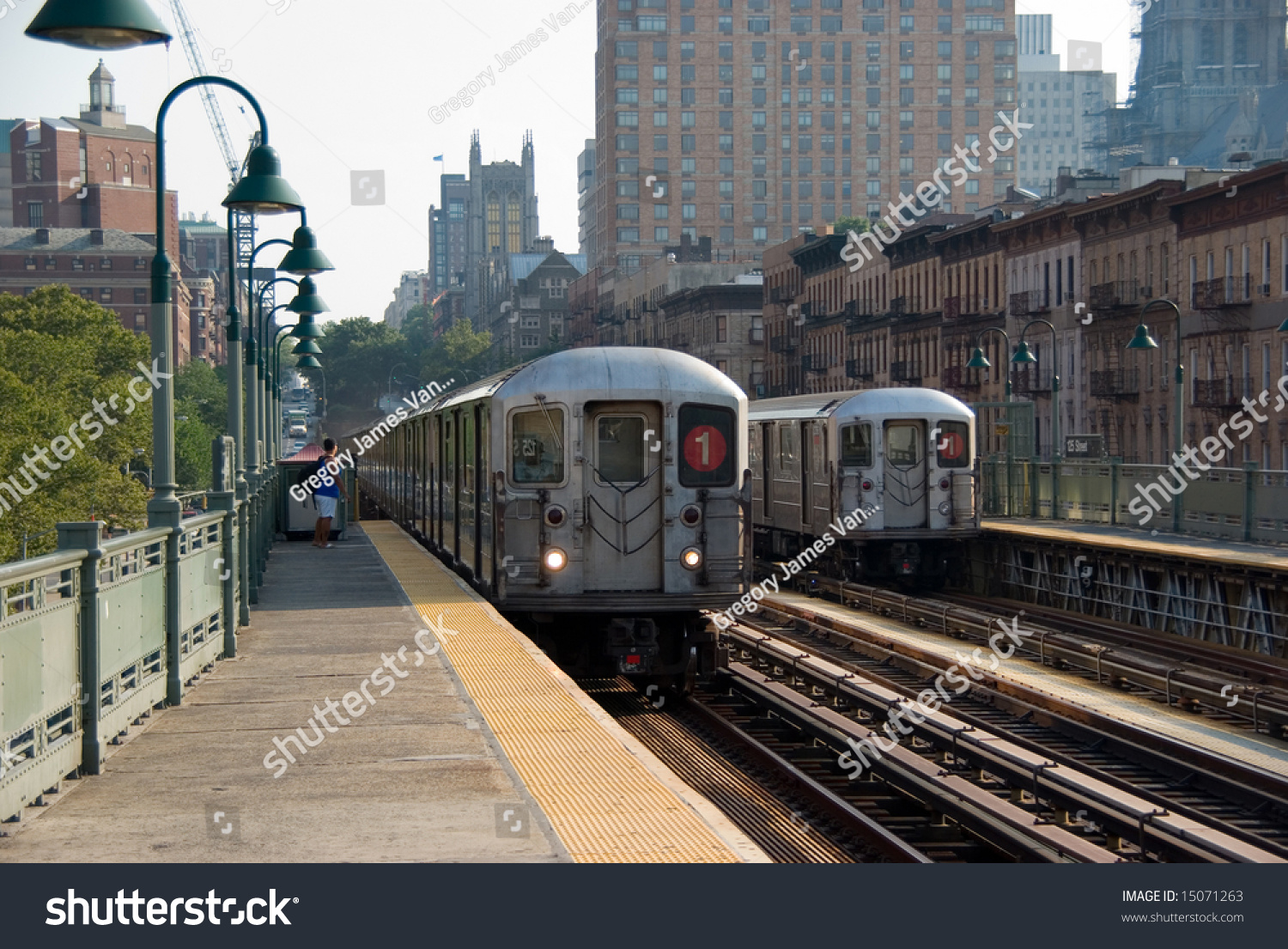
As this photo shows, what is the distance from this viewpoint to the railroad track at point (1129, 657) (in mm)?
16562

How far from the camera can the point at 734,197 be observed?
150 m

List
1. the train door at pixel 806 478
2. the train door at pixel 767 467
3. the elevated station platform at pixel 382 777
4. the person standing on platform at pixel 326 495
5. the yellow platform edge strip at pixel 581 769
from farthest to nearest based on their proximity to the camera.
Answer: the train door at pixel 767 467 < the train door at pixel 806 478 < the person standing on platform at pixel 326 495 < the elevated station platform at pixel 382 777 < the yellow platform edge strip at pixel 581 769

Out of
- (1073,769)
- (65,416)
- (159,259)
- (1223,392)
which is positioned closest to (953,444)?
(1073,769)

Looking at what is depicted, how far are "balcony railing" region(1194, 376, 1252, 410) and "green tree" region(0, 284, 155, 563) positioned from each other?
45706 mm

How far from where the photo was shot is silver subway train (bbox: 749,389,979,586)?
1156 inches

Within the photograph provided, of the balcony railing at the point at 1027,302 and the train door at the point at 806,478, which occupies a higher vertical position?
the balcony railing at the point at 1027,302

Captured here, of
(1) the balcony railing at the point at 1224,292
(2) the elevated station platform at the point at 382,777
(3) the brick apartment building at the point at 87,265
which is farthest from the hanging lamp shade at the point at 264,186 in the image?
(3) the brick apartment building at the point at 87,265

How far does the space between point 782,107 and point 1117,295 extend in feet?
330

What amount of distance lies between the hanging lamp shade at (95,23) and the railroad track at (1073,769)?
26.6ft

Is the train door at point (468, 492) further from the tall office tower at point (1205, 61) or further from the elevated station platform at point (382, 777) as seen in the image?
the tall office tower at point (1205, 61)

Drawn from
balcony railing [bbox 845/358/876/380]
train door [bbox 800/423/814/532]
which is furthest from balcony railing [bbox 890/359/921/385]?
train door [bbox 800/423/814/532]
